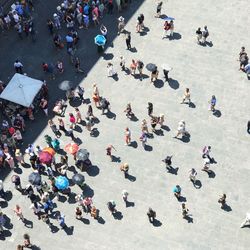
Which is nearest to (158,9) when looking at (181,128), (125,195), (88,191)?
(181,128)

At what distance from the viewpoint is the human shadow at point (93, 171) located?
3609 cm

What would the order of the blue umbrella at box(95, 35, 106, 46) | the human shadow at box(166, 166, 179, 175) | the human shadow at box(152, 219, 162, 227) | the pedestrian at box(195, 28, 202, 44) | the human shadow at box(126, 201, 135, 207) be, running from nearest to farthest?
the human shadow at box(152, 219, 162, 227), the human shadow at box(126, 201, 135, 207), the human shadow at box(166, 166, 179, 175), the blue umbrella at box(95, 35, 106, 46), the pedestrian at box(195, 28, 202, 44)

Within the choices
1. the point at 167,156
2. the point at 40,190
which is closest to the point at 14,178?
the point at 40,190

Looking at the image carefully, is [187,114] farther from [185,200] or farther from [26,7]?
[26,7]

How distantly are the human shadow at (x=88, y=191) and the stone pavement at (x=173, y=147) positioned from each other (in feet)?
0.46

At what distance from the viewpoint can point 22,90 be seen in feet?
126

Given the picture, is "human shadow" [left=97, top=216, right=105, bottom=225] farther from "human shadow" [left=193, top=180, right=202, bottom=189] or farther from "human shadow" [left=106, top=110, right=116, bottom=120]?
"human shadow" [left=106, top=110, right=116, bottom=120]

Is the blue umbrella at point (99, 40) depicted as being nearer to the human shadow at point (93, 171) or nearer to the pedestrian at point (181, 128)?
the pedestrian at point (181, 128)

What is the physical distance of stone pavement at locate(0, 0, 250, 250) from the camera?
33250 millimetres

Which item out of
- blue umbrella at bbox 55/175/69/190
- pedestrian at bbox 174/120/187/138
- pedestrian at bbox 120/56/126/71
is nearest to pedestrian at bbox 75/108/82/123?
blue umbrella at bbox 55/175/69/190

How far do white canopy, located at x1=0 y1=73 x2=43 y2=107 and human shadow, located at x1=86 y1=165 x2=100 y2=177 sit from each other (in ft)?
20.1

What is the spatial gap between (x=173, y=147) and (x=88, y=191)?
6.44 metres

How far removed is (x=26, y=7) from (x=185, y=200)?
71.8 feet

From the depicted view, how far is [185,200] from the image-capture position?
1368 inches
